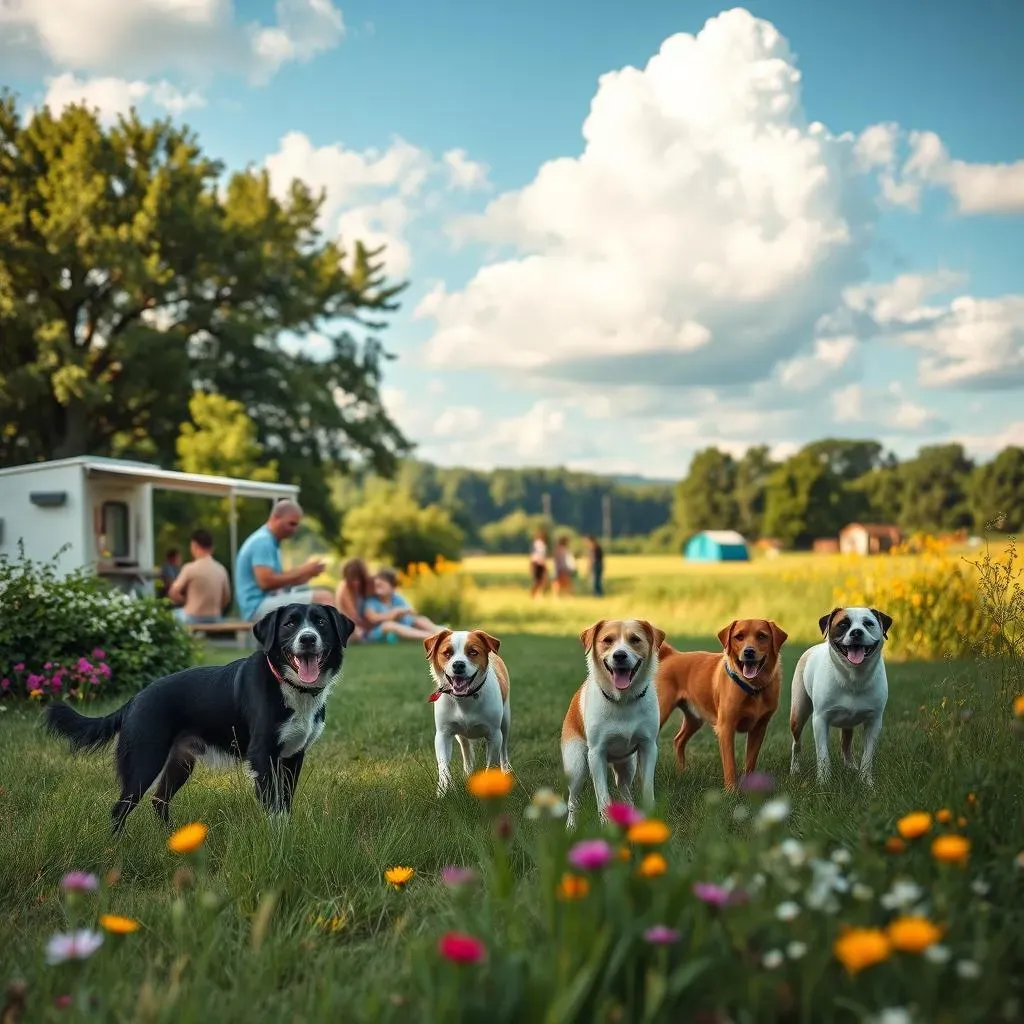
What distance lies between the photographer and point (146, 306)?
31.8 metres

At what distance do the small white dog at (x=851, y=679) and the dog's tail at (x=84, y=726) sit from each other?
357 centimetres

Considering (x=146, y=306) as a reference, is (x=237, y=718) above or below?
below

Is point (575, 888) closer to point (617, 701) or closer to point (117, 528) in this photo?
point (617, 701)

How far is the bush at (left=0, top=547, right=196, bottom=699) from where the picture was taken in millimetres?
8414

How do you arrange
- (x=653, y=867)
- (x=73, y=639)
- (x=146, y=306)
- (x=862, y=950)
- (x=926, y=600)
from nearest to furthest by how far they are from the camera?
(x=862, y=950) → (x=653, y=867) → (x=73, y=639) → (x=926, y=600) → (x=146, y=306)

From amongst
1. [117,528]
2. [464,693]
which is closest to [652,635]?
[464,693]

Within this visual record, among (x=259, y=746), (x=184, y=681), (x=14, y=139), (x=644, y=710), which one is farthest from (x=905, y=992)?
(x=14, y=139)

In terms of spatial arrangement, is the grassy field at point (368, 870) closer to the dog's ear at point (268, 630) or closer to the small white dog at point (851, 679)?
the small white dog at point (851, 679)

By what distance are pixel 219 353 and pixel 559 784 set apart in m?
29.4

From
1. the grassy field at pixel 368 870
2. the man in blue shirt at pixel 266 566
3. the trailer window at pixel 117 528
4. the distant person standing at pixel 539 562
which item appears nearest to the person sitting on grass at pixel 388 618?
the trailer window at pixel 117 528

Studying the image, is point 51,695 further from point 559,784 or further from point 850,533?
point 850,533

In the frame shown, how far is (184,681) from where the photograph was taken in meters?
4.87

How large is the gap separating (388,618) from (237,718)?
461 inches

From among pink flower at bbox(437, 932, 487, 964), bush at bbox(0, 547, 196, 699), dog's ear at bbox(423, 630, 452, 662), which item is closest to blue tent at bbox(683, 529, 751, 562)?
bush at bbox(0, 547, 196, 699)
